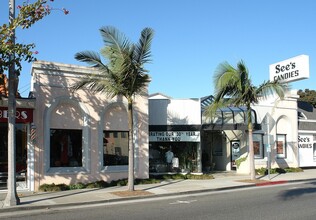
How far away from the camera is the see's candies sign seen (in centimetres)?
2895

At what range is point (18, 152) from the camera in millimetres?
17781

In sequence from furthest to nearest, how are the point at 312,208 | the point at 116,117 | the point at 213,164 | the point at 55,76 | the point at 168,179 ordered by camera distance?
the point at 213,164
the point at 168,179
the point at 116,117
the point at 55,76
the point at 312,208

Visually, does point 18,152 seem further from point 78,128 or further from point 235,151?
point 235,151

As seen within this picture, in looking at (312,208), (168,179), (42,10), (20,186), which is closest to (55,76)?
(20,186)

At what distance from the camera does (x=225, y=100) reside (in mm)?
20969

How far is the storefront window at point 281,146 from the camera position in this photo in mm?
27859

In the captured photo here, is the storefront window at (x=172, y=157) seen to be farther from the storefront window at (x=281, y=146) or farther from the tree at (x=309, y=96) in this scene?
the tree at (x=309, y=96)

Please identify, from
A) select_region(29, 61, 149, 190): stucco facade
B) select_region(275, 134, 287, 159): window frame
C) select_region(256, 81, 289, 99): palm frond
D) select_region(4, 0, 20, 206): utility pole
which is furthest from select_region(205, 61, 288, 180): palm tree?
select_region(4, 0, 20, 206): utility pole

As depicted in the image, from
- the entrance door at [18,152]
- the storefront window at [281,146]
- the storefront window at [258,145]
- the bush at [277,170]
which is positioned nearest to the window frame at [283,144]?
the storefront window at [281,146]

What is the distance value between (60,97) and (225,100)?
8302 millimetres

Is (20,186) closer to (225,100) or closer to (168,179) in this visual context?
(168,179)

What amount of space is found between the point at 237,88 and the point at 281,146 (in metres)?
9.36

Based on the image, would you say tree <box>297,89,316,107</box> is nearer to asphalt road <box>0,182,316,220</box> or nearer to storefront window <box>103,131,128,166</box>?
storefront window <box>103,131,128,166</box>

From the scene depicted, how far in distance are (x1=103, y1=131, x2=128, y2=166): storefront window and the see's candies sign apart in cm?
1385
